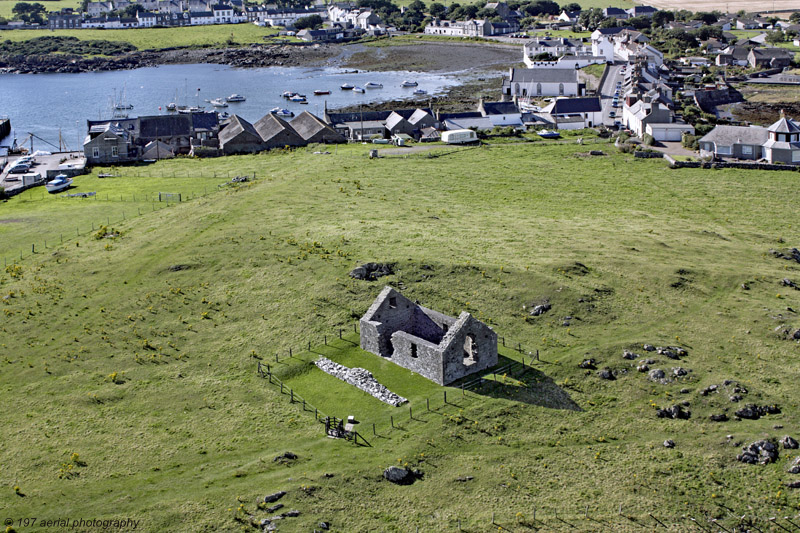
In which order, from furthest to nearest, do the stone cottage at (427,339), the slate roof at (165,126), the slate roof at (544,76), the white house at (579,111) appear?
the slate roof at (544,76) → the white house at (579,111) → the slate roof at (165,126) → the stone cottage at (427,339)

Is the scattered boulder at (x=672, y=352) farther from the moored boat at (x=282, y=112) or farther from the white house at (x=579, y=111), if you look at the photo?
the moored boat at (x=282, y=112)

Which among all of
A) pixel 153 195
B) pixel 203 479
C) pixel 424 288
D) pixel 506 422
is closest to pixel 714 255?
pixel 424 288

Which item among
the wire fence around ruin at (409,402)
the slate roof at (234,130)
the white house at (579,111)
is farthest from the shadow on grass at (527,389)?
the white house at (579,111)

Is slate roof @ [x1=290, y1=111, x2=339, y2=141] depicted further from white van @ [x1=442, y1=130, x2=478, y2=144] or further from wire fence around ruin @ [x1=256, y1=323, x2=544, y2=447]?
wire fence around ruin @ [x1=256, y1=323, x2=544, y2=447]

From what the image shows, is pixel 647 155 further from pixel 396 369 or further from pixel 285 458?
pixel 285 458

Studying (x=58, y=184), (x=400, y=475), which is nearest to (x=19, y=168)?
(x=58, y=184)

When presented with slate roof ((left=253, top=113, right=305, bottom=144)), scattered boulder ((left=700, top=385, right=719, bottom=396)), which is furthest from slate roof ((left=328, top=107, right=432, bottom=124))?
scattered boulder ((left=700, top=385, right=719, bottom=396))
